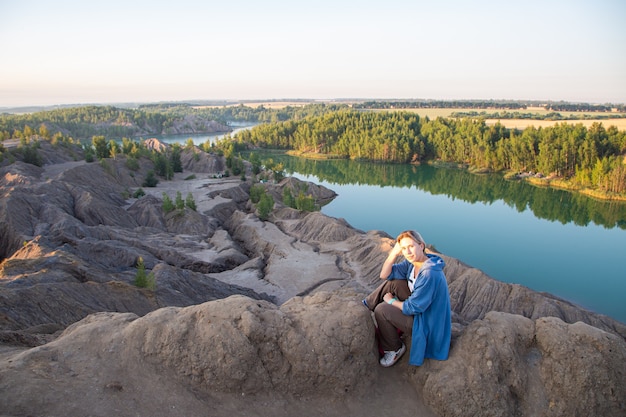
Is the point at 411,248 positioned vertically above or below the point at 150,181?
above

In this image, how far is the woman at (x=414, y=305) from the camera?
5.16 meters

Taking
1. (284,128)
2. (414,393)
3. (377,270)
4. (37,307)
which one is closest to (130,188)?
(377,270)

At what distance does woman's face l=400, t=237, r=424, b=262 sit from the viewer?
524cm

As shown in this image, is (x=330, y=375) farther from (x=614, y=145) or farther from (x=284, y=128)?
(x=284, y=128)

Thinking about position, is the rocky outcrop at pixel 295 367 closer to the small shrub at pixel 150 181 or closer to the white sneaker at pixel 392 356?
the white sneaker at pixel 392 356

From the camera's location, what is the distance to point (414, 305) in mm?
5172

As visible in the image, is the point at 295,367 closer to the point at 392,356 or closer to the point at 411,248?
the point at 392,356

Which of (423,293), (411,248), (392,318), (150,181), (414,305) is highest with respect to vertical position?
(411,248)

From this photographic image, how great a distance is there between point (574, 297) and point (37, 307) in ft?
85.3

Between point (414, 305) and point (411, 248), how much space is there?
71 centimetres

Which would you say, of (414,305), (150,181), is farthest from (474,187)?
(414,305)

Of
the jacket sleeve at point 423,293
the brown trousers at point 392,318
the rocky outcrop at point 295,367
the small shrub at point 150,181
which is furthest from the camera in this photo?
the small shrub at point 150,181

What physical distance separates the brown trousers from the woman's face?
23.8 inches

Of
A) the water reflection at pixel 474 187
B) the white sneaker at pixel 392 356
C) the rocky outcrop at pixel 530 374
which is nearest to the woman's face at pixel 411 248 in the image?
the white sneaker at pixel 392 356
